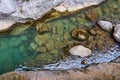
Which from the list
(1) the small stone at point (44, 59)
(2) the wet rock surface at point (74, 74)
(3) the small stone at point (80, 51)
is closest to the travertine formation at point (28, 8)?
(1) the small stone at point (44, 59)

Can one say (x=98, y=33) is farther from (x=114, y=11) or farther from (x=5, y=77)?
(x=5, y=77)

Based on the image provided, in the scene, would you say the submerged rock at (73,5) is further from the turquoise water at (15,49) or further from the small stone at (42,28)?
the turquoise water at (15,49)

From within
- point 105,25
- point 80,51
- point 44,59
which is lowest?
point 44,59

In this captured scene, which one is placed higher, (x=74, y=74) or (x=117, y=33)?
(x=117, y=33)

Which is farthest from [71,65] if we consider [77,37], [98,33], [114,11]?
[114,11]

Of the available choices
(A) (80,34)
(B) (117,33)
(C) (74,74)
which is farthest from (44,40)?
(C) (74,74)

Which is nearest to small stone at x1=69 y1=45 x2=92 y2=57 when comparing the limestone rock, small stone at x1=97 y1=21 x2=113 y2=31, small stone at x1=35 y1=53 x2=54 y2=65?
small stone at x1=35 y1=53 x2=54 y2=65

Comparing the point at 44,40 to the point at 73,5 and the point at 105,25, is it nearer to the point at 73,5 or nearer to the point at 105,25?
the point at 73,5
